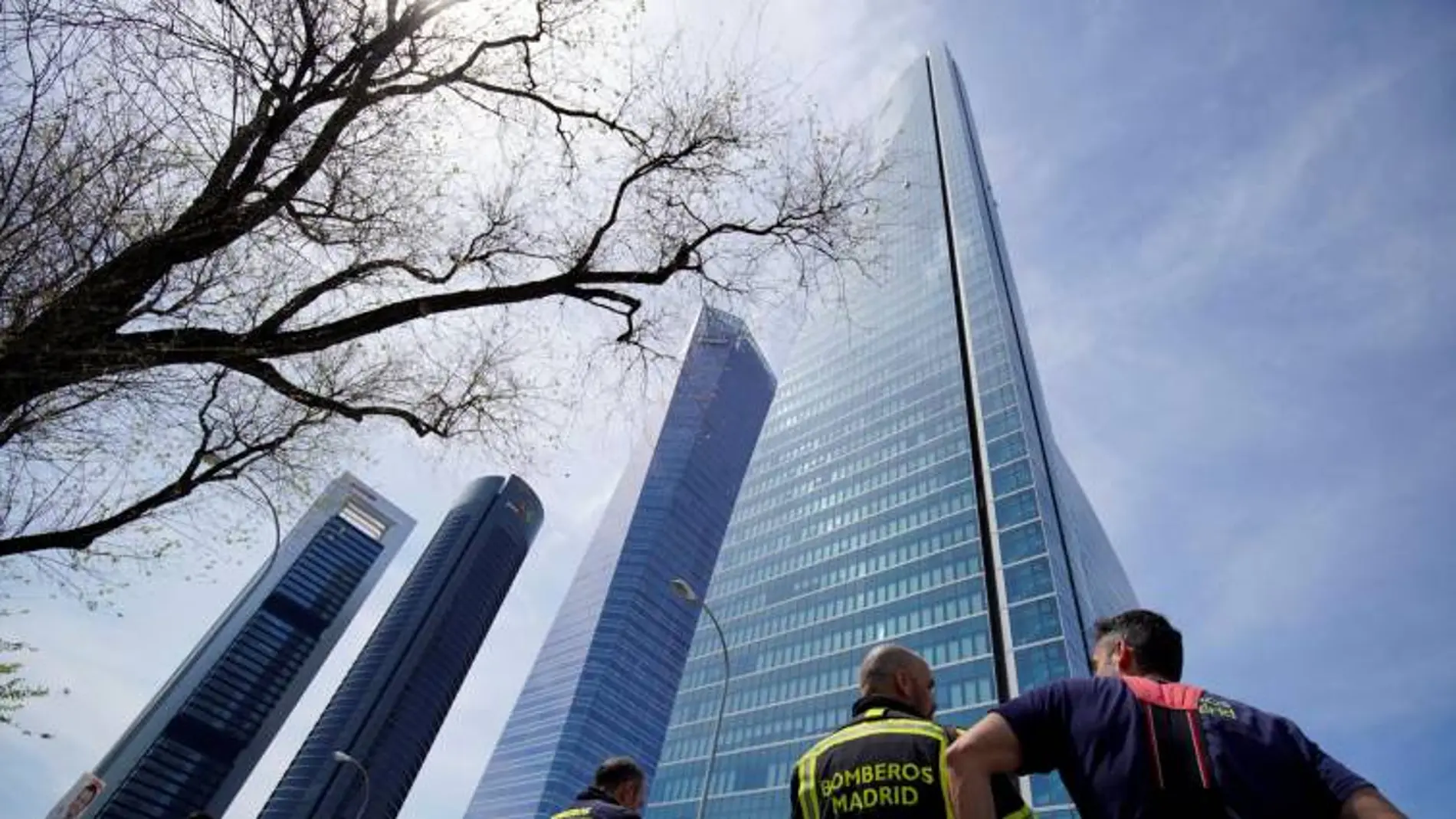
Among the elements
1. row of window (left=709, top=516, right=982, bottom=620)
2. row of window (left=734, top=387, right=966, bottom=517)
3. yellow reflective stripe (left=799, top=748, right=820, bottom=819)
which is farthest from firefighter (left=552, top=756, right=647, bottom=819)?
row of window (left=734, top=387, right=966, bottom=517)

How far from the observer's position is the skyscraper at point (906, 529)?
52.3 m

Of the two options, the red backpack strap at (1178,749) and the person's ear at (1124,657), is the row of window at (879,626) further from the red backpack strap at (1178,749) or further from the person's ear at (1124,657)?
the red backpack strap at (1178,749)

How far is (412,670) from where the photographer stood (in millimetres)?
126188

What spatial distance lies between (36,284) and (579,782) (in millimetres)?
120341

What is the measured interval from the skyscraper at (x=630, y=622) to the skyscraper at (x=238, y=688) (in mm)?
39505

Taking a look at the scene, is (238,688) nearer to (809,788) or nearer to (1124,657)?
(809,788)

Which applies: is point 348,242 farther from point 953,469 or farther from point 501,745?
point 501,745

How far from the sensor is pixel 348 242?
6344 millimetres

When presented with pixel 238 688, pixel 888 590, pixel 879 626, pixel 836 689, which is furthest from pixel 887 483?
pixel 238 688

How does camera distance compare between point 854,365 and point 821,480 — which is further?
point 854,365

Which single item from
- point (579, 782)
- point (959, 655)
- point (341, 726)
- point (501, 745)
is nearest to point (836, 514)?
point (959, 655)

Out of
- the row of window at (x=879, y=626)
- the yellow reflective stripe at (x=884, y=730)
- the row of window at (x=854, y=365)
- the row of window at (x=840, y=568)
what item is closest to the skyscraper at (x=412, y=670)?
the row of window at (x=854, y=365)

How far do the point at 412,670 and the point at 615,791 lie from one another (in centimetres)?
14219

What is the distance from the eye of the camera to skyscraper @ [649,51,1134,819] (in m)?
52.3
